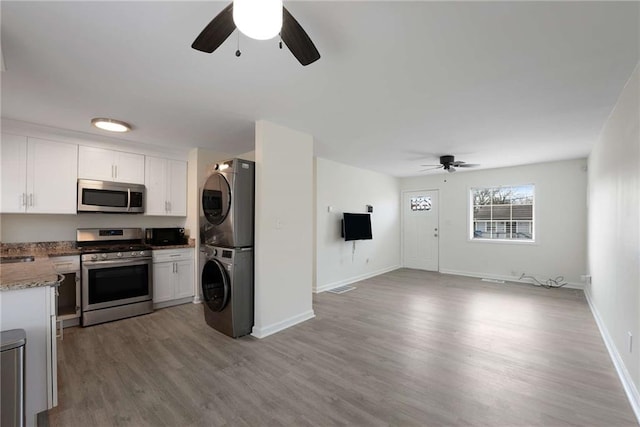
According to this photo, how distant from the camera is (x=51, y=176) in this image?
135 inches

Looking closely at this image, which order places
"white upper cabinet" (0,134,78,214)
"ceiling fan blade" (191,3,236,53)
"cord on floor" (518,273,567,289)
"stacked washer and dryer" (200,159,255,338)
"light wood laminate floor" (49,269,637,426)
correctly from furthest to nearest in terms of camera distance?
"cord on floor" (518,273,567,289) < "white upper cabinet" (0,134,78,214) < "stacked washer and dryer" (200,159,255,338) < "light wood laminate floor" (49,269,637,426) < "ceiling fan blade" (191,3,236,53)

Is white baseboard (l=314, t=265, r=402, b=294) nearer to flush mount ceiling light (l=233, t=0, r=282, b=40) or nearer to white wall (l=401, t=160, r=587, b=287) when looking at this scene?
white wall (l=401, t=160, r=587, b=287)

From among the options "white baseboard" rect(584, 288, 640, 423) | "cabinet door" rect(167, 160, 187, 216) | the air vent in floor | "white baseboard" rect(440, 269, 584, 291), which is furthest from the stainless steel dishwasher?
"white baseboard" rect(440, 269, 584, 291)

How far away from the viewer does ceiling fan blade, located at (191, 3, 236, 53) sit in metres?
1.26

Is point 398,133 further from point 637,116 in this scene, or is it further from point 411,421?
point 411,421

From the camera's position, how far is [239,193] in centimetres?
307

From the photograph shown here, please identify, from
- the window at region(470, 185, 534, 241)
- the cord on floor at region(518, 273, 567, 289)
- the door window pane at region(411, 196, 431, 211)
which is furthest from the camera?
the door window pane at region(411, 196, 431, 211)

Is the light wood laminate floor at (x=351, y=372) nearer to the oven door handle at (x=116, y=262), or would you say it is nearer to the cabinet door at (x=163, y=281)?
the cabinet door at (x=163, y=281)

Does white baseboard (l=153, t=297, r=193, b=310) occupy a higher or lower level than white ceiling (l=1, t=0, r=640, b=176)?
lower

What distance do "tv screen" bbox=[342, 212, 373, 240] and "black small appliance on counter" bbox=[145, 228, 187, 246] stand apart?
9.38ft

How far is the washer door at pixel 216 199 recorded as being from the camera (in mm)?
3090

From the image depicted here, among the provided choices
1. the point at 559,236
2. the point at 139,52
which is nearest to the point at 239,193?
the point at 139,52

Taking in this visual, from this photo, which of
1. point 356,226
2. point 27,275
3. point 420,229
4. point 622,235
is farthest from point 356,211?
point 27,275

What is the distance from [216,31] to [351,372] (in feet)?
8.44
